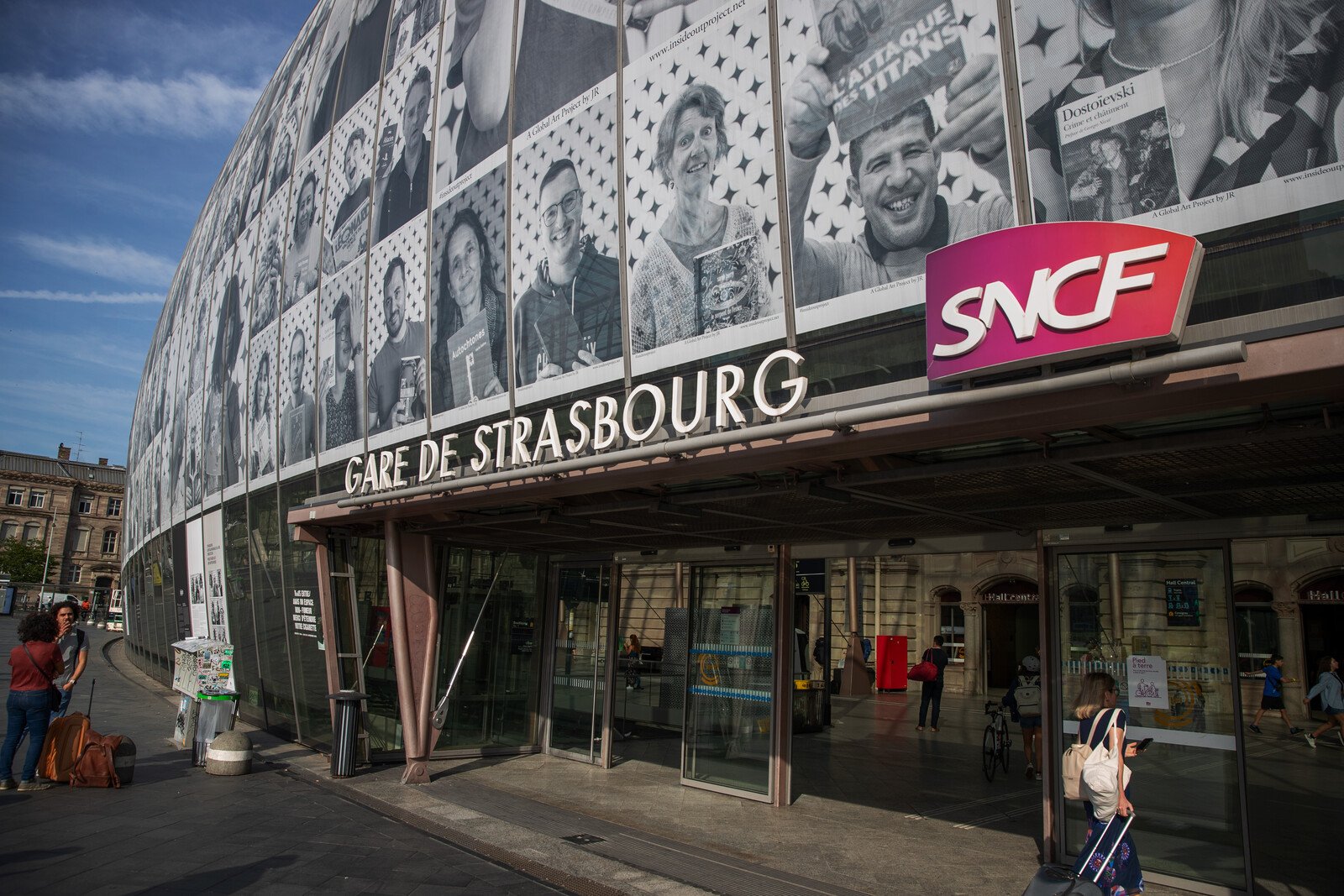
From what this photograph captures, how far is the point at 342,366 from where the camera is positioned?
47.7 ft

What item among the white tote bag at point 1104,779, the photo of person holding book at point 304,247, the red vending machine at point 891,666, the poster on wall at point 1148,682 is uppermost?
the photo of person holding book at point 304,247

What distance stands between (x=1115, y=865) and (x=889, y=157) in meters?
5.14

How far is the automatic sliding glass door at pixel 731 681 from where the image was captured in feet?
36.3

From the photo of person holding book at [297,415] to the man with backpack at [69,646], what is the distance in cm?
523

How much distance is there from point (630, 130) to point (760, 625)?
6.05 meters

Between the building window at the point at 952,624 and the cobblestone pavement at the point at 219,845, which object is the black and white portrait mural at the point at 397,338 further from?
the building window at the point at 952,624

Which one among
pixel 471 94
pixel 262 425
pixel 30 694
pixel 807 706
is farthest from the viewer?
pixel 807 706

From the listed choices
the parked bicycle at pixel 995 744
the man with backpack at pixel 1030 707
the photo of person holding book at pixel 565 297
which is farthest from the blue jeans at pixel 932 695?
the photo of person holding book at pixel 565 297

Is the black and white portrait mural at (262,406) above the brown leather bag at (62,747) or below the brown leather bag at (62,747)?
above

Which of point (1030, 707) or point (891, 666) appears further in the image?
point (891, 666)

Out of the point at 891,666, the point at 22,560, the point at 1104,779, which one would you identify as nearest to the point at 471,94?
the point at 1104,779

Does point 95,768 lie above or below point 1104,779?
below

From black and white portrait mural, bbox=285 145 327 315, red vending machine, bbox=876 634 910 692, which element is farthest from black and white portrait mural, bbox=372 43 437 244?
red vending machine, bbox=876 634 910 692

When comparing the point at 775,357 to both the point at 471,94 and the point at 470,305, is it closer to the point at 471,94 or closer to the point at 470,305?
the point at 470,305
